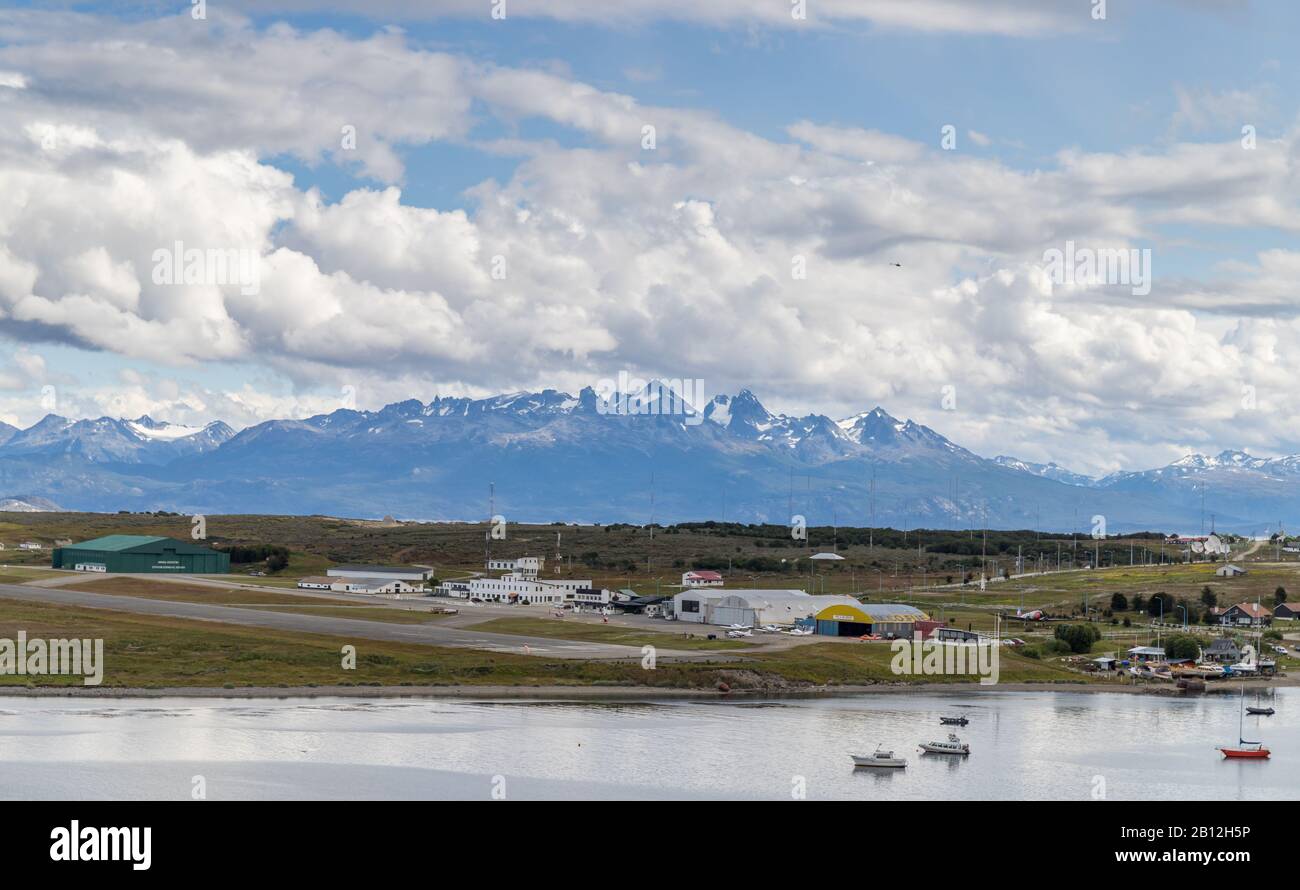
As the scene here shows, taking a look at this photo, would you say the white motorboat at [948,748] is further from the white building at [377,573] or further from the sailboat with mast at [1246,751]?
the white building at [377,573]

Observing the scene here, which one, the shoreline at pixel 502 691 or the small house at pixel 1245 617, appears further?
the small house at pixel 1245 617

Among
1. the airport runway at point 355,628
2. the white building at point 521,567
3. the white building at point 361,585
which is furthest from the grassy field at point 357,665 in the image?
the white building at point 521,567

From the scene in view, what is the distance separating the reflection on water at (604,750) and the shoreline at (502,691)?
6.61ft

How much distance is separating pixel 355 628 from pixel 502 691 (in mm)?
27596

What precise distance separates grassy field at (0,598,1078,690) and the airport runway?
343 cm

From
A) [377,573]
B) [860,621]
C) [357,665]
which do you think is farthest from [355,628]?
[377,573]

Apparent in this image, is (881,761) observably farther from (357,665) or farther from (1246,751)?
(357,665)

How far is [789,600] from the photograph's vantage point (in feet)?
399

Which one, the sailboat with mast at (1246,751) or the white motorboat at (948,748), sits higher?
the white motorboat at (948,748)

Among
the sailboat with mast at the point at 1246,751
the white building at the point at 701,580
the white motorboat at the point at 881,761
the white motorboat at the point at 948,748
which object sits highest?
the white building at the point at 701,580

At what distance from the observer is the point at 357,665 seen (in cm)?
8675

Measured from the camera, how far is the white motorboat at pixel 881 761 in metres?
60.1
